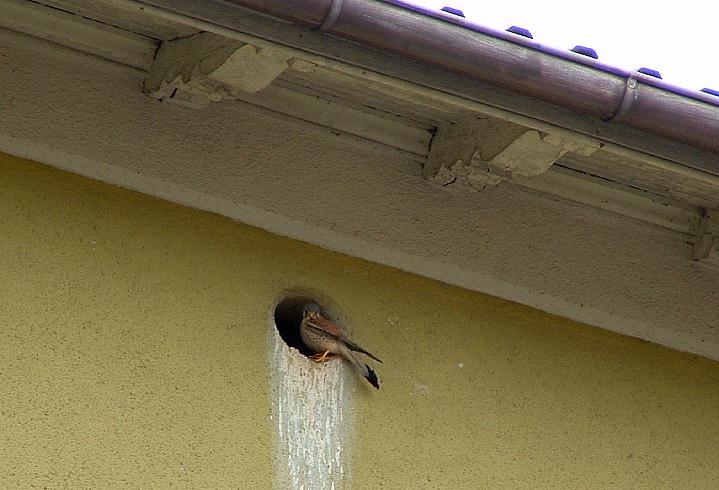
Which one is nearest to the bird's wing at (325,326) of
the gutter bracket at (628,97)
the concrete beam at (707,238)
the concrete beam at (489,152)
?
the concrete beam at (489,152)

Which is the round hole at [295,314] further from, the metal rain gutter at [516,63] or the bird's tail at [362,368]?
the metal rain gutter at [516,63]

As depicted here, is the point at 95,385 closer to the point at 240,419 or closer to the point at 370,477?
the point at 240,419

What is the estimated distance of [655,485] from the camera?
15.6 feet

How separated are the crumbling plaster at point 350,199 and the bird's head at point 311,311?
224 millimetres

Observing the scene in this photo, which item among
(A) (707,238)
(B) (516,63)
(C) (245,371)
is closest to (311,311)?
(C) (245,371)

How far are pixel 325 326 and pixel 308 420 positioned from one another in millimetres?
307

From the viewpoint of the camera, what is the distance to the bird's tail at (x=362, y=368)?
15.1 ft

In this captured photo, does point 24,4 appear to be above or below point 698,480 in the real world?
above

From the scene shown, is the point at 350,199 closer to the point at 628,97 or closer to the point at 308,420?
the point at 308,420

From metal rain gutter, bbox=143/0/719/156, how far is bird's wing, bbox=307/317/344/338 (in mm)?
1016

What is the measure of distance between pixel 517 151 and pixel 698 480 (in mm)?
1293

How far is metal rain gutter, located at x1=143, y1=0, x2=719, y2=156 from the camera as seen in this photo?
3.87 metres

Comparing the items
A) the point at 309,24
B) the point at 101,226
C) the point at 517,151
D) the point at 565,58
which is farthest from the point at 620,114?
the point at 101,226

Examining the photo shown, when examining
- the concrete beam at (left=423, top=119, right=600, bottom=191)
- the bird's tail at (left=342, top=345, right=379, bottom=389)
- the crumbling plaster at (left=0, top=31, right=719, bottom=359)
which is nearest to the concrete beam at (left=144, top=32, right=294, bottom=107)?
the crumbling plaster at (left=0, top=31, right=719, bottom=359)
